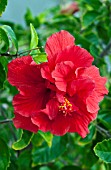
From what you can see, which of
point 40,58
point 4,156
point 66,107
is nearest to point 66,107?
point 66,107

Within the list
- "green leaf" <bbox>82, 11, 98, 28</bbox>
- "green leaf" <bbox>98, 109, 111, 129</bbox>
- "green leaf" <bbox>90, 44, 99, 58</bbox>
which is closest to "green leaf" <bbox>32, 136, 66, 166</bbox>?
"green leaf" <bbox>98, 109, 111, 129</bbox>

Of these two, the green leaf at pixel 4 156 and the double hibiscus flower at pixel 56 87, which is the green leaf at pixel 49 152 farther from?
the double hibiscus flower at pixel 56 87

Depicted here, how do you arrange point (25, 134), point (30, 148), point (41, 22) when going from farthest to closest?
point (41, 22), point (30, 148), point (25, 134)

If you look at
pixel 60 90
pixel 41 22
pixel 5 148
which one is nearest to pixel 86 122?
pixel 60 90

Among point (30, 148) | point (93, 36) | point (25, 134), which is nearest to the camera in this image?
point (25, 134)

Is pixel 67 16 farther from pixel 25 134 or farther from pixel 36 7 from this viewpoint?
pixel 36 7

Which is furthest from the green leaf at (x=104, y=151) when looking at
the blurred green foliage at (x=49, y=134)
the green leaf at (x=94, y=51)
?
the green leaf at (x=94, y=51)
